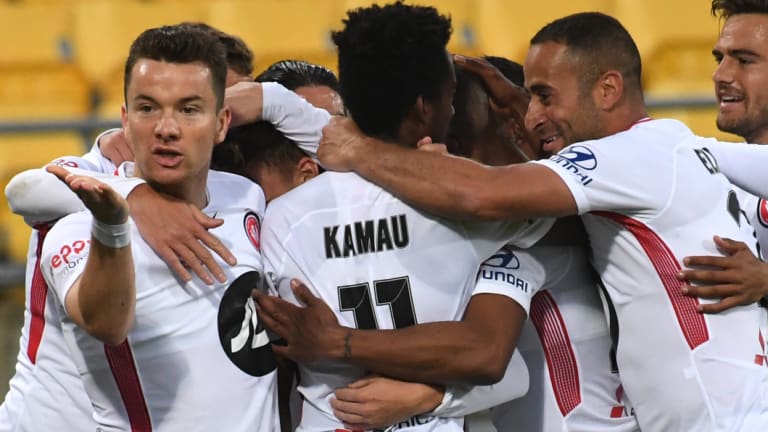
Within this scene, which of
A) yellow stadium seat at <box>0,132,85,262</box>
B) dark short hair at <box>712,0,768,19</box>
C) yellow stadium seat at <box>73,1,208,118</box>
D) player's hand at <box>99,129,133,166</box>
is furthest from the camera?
yellow stadium seat at <box>73,1,208,118</box>

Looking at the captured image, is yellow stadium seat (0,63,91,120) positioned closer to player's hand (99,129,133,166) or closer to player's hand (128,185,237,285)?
player's hand (99,129,133,166)

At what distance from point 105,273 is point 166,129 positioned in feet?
1.64

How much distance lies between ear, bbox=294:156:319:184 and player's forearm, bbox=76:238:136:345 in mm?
887

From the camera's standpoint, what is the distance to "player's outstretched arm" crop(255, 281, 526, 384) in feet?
10.5

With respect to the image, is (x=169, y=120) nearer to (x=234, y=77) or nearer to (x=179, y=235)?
(x=179, y=235)

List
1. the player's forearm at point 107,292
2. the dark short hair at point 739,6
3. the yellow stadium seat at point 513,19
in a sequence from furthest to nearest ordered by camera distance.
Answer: the yellow stadium seat at point 513,19, the dark short hair at point 739,6, the player's forearm at point 107,292

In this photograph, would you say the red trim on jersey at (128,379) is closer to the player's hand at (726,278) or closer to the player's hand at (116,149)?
the player's hand at (116,149)

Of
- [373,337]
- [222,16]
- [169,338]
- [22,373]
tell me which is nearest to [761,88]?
[373,337]

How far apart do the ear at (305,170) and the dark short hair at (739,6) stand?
5.75 feet

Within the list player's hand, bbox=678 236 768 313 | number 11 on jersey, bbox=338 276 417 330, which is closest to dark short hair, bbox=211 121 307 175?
number 11 on jersey, bbox=338 276 417 330

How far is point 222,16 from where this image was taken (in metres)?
9.12

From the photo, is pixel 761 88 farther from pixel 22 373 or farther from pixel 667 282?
pixel 22 373

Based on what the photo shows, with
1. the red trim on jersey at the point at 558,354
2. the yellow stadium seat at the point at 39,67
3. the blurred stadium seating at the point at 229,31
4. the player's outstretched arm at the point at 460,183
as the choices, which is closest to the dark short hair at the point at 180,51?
the player's outstretched arm at the point at 460,183

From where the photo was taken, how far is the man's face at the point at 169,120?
10.5 ft
